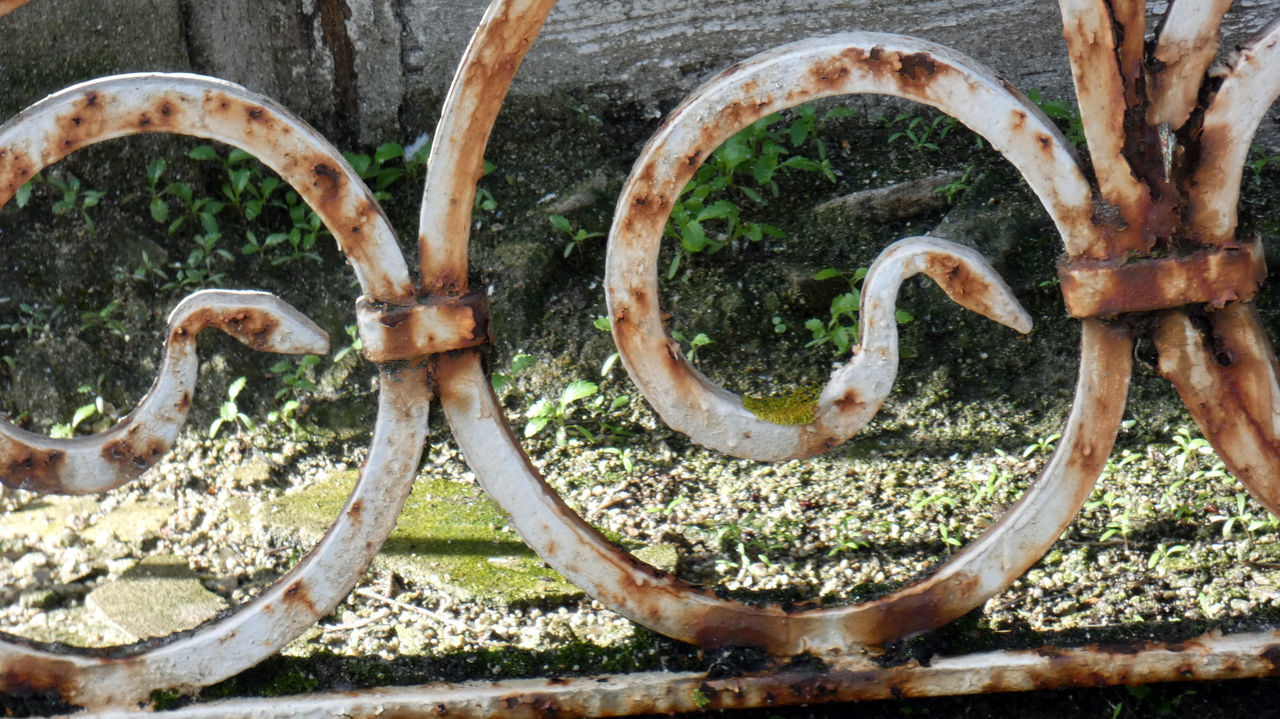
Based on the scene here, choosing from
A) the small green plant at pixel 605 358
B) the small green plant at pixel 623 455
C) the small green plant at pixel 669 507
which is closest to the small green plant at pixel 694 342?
the small green plant at pixel 605 358

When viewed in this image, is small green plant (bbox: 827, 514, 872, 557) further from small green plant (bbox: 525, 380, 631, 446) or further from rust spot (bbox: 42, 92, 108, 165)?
rust spot (bbox: 42, 92, 108, 165)

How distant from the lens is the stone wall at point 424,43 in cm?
259

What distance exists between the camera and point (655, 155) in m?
1.11

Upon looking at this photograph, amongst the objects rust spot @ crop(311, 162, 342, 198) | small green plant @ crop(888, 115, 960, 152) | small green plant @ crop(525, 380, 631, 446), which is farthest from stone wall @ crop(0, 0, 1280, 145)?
rust spot @ crop(311, 162, 342, 198)

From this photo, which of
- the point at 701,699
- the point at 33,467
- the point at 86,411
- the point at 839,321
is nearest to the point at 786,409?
the point at 701,699

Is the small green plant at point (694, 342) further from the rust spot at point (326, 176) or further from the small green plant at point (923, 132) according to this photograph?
the rust spot at point (326, 176)

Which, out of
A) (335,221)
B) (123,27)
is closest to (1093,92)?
(335,221)

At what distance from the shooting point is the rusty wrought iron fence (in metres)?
1.08

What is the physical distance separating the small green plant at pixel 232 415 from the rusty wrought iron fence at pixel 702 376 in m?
1.05

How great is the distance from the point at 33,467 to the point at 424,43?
6.04ft

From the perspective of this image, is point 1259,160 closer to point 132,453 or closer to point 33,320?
point 132,453

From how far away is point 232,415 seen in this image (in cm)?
226

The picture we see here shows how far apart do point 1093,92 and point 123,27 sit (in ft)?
7.42

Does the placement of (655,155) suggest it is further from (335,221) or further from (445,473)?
(445,473)
